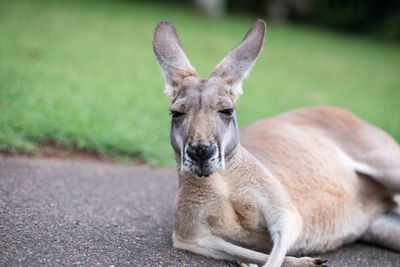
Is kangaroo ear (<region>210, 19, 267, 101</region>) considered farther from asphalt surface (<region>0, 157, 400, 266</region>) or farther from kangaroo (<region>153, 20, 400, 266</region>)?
asphalt surface (<region>0, 157, 400, 266</region>)

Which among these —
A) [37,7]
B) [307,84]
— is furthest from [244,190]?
[37,7]

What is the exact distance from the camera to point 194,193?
11.1 ft

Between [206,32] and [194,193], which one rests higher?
[194,193]

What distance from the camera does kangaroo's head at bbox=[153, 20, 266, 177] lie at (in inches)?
119

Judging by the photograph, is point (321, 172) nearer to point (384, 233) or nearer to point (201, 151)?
point (384, 233)

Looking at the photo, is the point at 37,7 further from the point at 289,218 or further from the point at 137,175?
the point at 289,218

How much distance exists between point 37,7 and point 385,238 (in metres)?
11.1

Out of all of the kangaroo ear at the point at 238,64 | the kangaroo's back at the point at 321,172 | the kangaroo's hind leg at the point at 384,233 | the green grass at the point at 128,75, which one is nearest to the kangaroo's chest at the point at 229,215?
the kangaroo's back at the point at 321,172

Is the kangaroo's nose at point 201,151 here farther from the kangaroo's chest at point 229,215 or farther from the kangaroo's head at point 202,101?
the kangaroo's chest at point 229,215

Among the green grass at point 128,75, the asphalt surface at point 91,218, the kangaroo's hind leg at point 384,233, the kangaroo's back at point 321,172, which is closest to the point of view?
the asphalt surface at point 91,218

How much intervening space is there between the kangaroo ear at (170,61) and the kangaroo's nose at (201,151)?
2.29 ft

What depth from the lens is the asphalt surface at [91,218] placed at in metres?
3.21

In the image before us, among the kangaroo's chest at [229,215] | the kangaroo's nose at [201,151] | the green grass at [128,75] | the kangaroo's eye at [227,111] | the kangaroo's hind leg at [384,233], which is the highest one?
the kangaroo's eye at [227,111]

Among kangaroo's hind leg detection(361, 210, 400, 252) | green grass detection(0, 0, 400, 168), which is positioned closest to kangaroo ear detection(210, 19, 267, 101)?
kangaroo's hind leg detection(361, 210, 400, 252)
